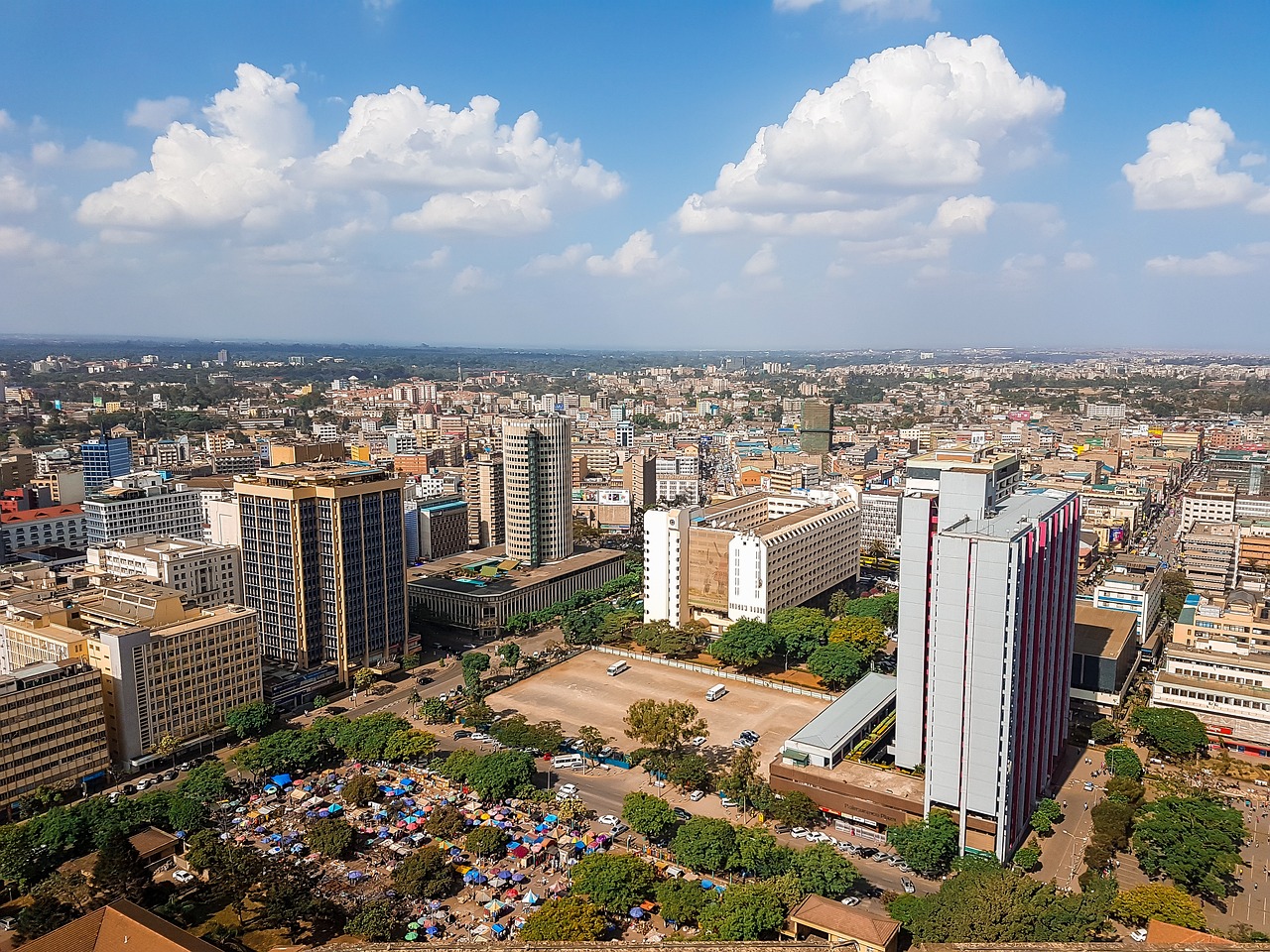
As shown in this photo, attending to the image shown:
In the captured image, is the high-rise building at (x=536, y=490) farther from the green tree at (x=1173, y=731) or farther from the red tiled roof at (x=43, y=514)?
the green tree at (x=1173, y=731)

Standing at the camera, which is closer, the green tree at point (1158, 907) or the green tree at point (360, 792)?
the green tree at point (1158, 907)

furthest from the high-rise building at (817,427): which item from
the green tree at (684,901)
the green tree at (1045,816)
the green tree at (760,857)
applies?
the green tree at (684,901)

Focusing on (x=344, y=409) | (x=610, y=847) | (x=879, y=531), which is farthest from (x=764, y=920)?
(x=344, y=409)

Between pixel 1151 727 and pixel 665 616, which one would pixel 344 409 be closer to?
pixel 665 616

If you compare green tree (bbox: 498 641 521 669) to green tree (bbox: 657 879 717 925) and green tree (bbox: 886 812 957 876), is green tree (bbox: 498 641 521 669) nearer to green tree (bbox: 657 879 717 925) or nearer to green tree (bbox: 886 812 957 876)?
green tree (bbox: 657 879 717 925)

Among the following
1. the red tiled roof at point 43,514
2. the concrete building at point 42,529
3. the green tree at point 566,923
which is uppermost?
the red tiled roof at point 43,514

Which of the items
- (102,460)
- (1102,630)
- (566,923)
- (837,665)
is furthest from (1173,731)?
(102,460)
